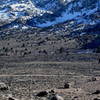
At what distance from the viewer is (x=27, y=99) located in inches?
1188

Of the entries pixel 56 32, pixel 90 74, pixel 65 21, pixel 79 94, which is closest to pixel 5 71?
pixel 90 74

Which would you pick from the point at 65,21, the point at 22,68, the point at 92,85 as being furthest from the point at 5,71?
the point at 65,21

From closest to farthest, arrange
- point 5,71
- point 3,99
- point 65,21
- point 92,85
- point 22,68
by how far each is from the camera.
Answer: point 3,99
point 92,85
point 5,71
point 22,68
point 65,21

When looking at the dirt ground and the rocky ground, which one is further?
the dirt ground

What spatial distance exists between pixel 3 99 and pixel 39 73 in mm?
27167

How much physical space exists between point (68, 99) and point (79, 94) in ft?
10.5

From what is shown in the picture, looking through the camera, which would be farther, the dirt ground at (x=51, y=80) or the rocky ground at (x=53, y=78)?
the dirt ground at (x=51, y=80)

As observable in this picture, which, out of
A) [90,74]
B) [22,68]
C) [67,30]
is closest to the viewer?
[90,74]

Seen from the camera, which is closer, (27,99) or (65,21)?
(27,99)

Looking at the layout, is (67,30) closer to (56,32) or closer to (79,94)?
(56,32)

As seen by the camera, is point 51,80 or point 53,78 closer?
point 51,80

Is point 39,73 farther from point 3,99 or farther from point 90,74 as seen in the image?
point 3,99

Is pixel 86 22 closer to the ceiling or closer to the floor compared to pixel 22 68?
closer to the ceiling

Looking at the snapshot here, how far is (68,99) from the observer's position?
30.2m
